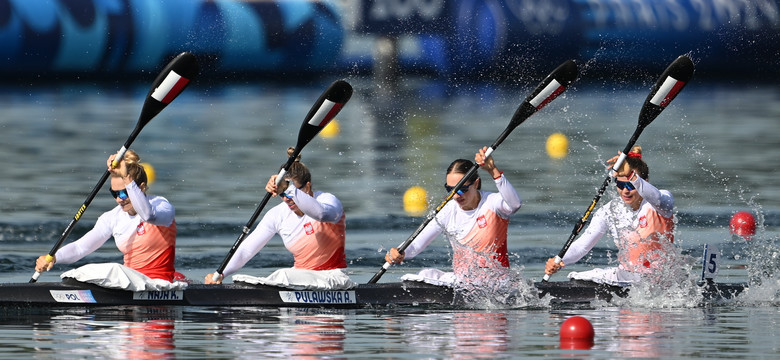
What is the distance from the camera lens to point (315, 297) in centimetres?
1187

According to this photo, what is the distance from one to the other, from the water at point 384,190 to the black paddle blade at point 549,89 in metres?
1.33

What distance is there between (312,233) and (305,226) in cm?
8

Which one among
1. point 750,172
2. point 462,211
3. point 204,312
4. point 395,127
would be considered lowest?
point 204,312

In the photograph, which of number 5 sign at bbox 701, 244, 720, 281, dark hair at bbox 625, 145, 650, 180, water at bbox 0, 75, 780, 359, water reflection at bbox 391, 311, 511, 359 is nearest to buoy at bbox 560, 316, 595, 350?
water at bbox 0, 75, 780, 359

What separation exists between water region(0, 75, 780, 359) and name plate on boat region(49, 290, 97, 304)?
151 millimetres

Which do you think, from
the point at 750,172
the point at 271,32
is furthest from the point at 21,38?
the point at 750,172

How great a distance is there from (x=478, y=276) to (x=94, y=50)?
94.5ft

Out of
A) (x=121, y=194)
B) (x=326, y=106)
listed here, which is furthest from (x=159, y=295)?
(x=326, y=106)

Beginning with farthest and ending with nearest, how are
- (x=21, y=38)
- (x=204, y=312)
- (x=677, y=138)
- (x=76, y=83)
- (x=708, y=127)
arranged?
(x=76, y=83) < (x=21, y=38) < (x=708, y=127) < (x=677, y=138) < (x=204, y=312)

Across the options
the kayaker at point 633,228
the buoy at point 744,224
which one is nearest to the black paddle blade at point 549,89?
the kayaker at point 633,228

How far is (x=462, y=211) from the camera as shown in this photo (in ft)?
40.6

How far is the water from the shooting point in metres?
9.87

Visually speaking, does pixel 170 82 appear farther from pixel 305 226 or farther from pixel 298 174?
pixel 305 226

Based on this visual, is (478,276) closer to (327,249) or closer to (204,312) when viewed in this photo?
(327,249)
